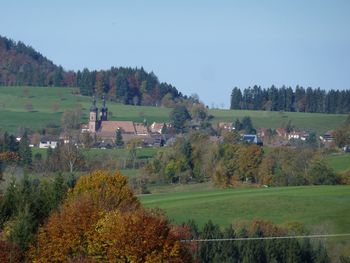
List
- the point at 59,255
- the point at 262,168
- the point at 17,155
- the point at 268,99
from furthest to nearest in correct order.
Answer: the point at 268,99 → the point at 17,155 → the point at 262,168 → the point at 59,255

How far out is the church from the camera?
107 m

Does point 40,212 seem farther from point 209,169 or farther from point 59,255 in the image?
point 209,169

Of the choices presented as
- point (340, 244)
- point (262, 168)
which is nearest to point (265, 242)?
point (340, 244)

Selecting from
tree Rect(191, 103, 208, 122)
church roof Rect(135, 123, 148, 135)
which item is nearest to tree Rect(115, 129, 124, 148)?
church roof Rect(135, 123, 148, 135)

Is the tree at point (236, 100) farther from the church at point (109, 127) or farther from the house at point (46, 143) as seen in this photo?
the house at point (46, 143)

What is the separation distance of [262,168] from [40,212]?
38.4m

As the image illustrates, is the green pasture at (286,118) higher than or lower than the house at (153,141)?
higher

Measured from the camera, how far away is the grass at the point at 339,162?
222 feet

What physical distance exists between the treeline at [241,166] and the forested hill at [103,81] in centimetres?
5980

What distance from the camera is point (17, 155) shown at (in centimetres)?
7288

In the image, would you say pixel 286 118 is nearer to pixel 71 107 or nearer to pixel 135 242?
pixel 71 107

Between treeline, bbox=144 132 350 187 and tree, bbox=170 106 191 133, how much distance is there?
38383mm

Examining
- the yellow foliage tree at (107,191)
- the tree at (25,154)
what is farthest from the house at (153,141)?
the yellow foliage tree at (107,191)

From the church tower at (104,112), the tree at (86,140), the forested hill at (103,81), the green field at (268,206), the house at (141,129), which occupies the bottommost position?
the green field at (268,206)
